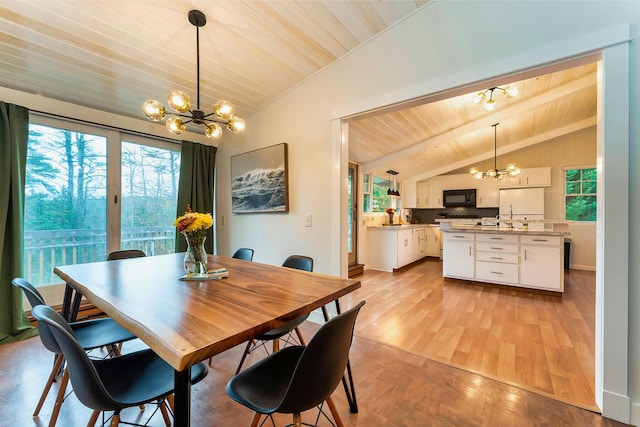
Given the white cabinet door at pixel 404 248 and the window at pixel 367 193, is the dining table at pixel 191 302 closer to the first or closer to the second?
the white cabinet door at pixel 404 248

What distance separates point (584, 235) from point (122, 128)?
8.05 m

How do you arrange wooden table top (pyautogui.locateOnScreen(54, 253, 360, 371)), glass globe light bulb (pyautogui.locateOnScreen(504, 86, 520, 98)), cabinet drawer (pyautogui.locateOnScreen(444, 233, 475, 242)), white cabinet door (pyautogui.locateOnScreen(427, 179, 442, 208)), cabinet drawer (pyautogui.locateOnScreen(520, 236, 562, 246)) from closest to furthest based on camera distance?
wooden table top (pyautogui.locateOnScreen(54, 253, 360, 371)), glass globe light bulb (pyautogui.locateOnScreen(504, 86, 520, 98)), cabinet drawer (pyautogui.locateOnScreen(520, 236, 562, 246)), cabinet drawer (pyautogui.locateOnScreen(444, 233, 475, 242)), white cabinet door (pyautogui.locateOnScreen(427, 179, 442, 208))

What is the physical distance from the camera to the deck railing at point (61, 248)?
2592 mm

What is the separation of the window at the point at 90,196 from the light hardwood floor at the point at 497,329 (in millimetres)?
2926

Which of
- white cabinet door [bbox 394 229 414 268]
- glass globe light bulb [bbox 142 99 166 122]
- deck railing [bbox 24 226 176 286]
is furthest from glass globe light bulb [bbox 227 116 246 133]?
white cabinet door [bbox 394 229 414 268]

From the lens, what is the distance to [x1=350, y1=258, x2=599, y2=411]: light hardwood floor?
1.83m

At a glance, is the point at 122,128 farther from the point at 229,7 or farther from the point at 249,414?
the point at 249,414

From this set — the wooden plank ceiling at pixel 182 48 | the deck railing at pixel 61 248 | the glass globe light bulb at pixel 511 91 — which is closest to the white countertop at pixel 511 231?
the wooden plank ceiling at pixel 182 48

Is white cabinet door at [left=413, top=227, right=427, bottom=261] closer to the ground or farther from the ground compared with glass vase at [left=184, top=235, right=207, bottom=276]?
closer to the ground

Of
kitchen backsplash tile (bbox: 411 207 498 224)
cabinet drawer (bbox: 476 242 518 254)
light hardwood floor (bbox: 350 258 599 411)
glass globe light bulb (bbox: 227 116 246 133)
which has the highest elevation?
glass globe light bulb (bbox: 227 116 246 133)

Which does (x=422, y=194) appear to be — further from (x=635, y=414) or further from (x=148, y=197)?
(x=148, y=197)

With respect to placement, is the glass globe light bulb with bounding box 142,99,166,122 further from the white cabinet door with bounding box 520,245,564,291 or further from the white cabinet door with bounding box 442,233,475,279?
the white cabinet door with bounding box 520,245,564,291

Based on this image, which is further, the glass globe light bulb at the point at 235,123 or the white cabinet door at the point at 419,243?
the white cabinet door at the point at 419,243

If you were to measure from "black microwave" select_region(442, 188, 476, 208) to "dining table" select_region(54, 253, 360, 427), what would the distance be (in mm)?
5911
